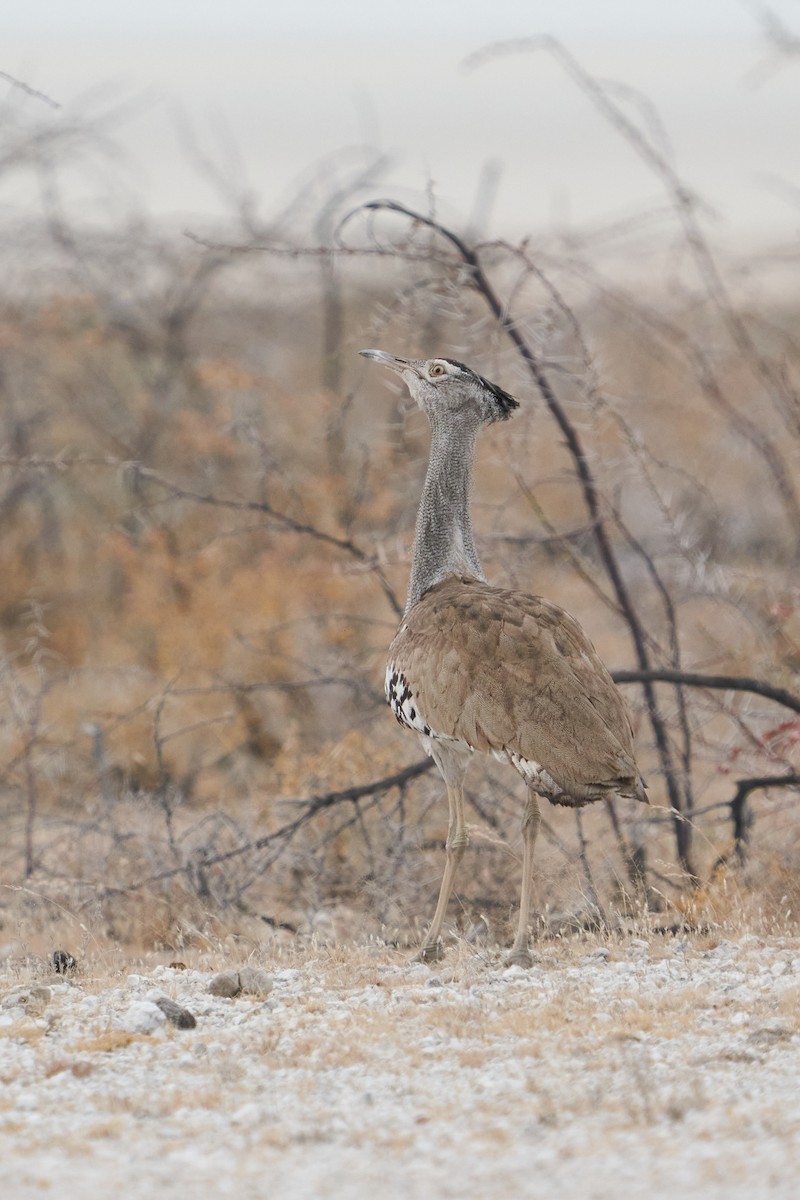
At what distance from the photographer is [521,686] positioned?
16.1 ft

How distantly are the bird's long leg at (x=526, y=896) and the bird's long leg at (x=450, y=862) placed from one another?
0.89ft

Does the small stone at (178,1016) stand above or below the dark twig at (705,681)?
below

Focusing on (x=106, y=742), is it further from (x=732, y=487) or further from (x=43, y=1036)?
(x=732, y=487)

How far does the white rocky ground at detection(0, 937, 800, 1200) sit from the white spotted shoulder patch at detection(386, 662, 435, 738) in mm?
829

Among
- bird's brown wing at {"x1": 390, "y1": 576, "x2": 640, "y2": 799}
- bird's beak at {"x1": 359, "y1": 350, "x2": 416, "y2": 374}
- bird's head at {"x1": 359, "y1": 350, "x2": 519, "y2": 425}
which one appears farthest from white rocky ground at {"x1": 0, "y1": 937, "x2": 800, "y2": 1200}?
bird's beak at {"x1": 359, "y1": 350, "x2": 416, "y2": 374}

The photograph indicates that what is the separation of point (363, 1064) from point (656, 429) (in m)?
15.6

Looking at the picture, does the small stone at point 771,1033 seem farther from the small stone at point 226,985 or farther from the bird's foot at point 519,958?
the small stone at point 226,985

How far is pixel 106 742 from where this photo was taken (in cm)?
1036

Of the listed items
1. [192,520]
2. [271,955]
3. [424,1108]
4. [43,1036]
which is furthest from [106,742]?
[424,1108]

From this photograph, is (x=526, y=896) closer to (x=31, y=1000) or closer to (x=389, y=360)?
(x=31, y=1000)

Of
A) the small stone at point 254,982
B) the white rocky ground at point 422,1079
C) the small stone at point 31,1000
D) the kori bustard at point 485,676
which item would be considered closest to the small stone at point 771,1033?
the white rocky ground at point 422,1079

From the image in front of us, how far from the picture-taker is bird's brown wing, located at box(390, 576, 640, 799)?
4727 millimetres

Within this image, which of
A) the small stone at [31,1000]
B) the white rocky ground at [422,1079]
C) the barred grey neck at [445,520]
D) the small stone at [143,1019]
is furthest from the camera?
the barred grey neck at [445,520]

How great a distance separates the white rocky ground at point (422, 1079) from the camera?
306 centimetres
